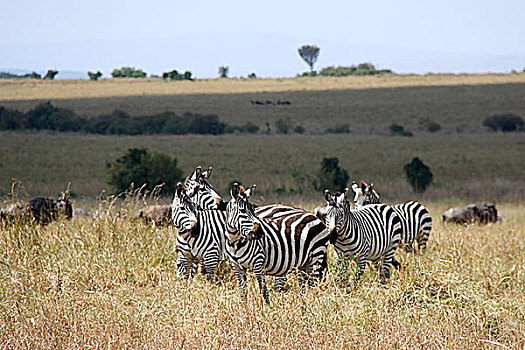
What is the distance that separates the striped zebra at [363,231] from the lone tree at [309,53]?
137689 millimetres

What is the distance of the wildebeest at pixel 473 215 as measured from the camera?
11.7 meters

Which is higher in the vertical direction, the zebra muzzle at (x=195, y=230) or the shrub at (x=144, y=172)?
the zebra muzzle at (x=195, y=230)

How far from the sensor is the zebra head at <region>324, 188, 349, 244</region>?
6.12 m

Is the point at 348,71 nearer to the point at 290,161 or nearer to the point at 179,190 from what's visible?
the point at 290,161

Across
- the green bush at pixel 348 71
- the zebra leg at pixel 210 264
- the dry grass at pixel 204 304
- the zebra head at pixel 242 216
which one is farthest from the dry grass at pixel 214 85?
the zebra head at pixel 242 216

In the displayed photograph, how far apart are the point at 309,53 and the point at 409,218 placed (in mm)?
136612

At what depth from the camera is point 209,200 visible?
708cm

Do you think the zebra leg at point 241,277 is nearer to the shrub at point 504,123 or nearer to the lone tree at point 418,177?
the lone tree at point 418,177

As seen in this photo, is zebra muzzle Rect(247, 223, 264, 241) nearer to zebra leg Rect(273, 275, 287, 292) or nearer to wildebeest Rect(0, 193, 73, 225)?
zebra leg Rect(273, 275, 287, 292)

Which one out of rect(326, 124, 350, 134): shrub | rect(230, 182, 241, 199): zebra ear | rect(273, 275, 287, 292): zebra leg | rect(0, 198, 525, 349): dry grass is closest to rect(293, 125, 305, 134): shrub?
rect(326, 124, 350, 134): shrub

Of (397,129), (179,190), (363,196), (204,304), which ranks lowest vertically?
(397,129)

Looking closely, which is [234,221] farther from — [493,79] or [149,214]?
[493,79]

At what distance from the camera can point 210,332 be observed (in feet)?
17.8

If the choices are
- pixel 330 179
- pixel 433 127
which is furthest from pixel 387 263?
pixel 433 127
